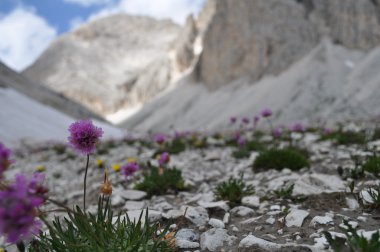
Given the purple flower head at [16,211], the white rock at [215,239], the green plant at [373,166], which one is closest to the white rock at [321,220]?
the white rock at [215,239]

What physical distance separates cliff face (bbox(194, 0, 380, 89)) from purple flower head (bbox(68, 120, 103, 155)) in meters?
55.5

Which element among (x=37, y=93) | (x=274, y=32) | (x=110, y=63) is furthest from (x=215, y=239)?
(x=110, y=63)

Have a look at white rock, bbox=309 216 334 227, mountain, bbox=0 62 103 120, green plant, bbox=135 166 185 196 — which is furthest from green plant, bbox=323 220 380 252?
mountain, bbox=0 62 103 120

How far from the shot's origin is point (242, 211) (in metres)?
4.25

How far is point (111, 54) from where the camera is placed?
134750 mm

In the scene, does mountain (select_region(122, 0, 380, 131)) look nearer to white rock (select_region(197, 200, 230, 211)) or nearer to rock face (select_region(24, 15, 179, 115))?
rock face (select_region(24, 15, 179, 115))

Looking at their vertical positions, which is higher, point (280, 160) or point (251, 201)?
point (280, 160)

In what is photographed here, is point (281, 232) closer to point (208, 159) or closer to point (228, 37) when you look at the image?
point (208, 159)

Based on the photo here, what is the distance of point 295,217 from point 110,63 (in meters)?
132

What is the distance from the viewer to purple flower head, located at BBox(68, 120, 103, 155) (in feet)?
8.04

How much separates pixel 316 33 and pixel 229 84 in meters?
19.0

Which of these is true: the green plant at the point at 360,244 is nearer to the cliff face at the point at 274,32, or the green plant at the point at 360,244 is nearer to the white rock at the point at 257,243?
the white rock at the point at 257,243

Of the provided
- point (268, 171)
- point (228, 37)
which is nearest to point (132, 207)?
point (268, 171)

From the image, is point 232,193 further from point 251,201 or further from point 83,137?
point 83,137
